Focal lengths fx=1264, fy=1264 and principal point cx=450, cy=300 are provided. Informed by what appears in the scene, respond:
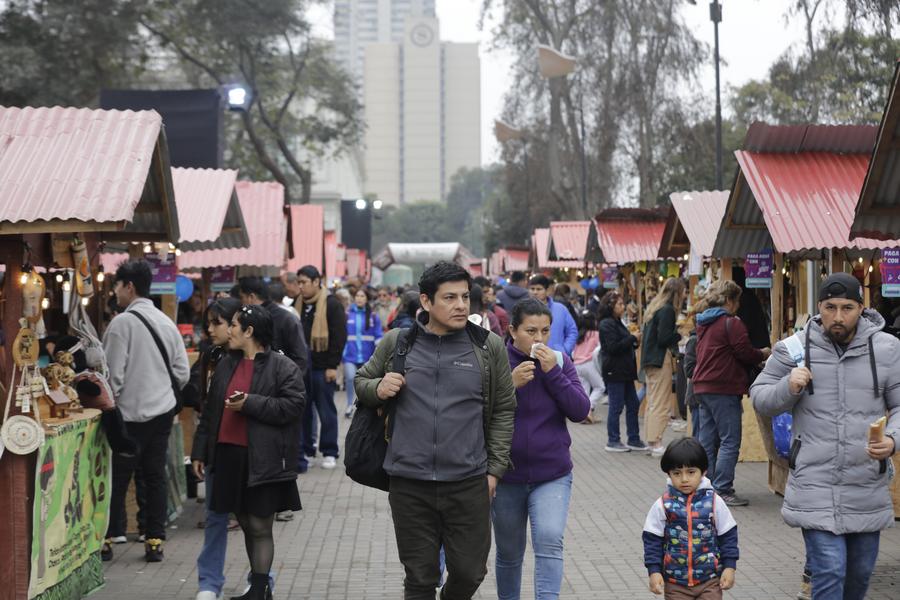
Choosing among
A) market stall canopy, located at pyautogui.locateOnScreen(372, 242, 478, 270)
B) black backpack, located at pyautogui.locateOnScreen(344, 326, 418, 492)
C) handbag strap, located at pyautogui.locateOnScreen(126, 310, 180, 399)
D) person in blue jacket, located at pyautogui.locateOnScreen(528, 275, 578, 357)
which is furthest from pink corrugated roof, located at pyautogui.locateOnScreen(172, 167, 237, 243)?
market stall canopy, located at pyautogui.locateOnScreen(372, 242, 478, 270)

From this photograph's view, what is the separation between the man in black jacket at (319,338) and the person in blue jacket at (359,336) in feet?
12.8

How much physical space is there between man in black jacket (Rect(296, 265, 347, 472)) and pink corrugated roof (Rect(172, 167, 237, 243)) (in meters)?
1.10

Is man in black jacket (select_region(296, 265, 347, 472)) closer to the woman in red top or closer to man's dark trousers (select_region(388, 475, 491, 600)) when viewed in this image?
the woman in red top

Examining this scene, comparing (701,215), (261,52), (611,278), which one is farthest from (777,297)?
(261,52)

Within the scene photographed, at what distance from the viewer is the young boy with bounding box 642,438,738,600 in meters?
5.64

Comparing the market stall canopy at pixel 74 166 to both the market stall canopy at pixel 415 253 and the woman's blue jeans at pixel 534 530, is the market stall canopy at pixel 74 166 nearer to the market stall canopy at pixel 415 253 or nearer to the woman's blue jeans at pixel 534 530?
the woman's blue jeans at pixel 534 530

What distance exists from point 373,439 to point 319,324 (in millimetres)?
7388

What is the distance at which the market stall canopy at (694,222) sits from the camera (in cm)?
1655

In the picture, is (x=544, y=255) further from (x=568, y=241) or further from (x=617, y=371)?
(x=617, y=371)

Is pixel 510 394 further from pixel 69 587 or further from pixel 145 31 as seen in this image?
pixel 145 31

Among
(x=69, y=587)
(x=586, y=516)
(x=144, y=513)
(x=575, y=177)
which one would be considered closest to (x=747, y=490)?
(x=586, y=516)

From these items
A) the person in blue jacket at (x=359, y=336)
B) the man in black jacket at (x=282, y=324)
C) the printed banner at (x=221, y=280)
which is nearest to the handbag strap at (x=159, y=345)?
the man in black jacket at (x=282, y=324)

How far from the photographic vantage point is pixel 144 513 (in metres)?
8.98

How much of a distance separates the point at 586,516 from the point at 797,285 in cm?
504
